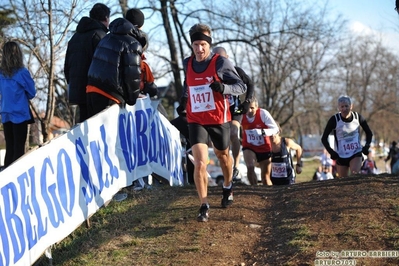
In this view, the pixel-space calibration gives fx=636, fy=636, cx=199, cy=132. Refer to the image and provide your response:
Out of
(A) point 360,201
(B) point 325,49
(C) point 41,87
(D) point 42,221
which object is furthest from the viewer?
(B) point 325,49

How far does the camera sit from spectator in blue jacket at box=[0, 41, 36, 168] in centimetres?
827

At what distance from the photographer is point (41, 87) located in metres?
14.4

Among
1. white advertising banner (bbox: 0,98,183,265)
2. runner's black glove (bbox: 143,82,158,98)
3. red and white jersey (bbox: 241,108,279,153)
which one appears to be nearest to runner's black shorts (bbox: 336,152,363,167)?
red and white jersey (bbox: 241,108,279,153)

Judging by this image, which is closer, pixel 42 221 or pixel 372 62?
pixel 42 221

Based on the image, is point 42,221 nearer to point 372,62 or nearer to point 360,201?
point 360,201

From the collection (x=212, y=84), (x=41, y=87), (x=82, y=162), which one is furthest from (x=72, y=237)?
(x=41, y=87)

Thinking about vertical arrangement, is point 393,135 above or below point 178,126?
below

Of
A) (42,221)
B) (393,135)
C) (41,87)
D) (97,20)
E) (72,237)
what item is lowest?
(393,135)

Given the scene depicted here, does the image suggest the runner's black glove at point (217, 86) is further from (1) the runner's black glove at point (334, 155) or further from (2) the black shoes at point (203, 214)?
(1) the runner's black glove at point (334, 155)

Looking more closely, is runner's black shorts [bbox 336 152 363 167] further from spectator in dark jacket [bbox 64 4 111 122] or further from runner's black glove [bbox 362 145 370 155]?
spectator in dark jacket [bbox 64 4 111 122]

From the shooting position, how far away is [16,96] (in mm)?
8297

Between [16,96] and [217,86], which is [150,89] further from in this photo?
[217,86]

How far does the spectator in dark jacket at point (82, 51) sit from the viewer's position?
8.29 meters

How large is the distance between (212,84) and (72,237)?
223 cm
